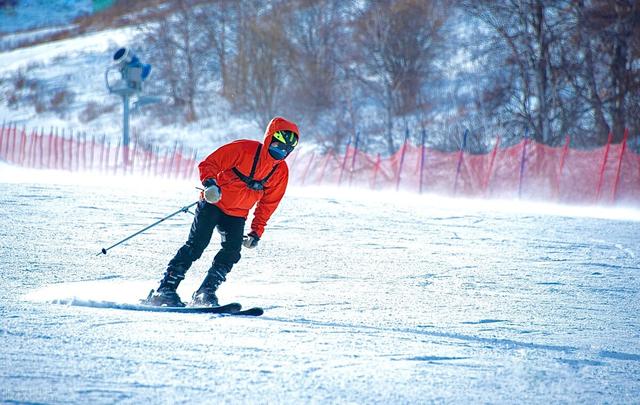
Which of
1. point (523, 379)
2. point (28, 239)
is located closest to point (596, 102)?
point (28, 239)

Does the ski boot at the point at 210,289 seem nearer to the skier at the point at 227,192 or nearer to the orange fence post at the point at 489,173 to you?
the skier at the point at 227,192

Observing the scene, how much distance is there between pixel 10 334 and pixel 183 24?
3728 centimetres

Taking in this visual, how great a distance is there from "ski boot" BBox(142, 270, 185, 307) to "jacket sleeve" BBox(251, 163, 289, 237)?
0.70m

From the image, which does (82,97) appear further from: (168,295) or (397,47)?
(168,295)

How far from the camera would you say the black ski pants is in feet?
18.3

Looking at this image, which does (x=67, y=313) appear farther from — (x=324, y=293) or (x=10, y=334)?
(x=324, y=293)

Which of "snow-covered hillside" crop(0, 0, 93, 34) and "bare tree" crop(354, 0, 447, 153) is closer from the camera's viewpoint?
"bare tree" crop(354, 0, 447, 153)

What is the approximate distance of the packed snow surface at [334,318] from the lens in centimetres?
368

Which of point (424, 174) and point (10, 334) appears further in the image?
point (424, 174)

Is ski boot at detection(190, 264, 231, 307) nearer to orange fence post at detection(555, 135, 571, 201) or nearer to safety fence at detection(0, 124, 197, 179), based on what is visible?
orange fence post at detection(555, 135, 571, 201)

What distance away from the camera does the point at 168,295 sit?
552cm


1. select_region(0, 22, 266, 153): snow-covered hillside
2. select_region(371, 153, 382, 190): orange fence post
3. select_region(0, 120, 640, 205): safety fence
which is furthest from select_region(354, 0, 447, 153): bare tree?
select_region(371, 153, 382, 190): orange fence post

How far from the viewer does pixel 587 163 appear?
1683cm

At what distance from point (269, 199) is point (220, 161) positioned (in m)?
0.53
